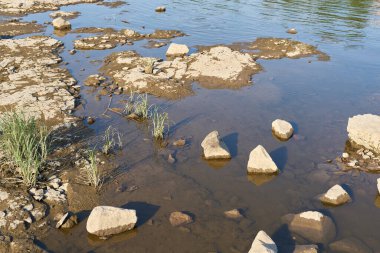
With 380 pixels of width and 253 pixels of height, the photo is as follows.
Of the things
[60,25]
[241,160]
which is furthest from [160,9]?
[241,160]

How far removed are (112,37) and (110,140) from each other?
11.6 meters

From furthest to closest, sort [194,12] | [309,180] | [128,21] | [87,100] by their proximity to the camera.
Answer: [194,12]
[128,21]
[87,100]
[309,180]

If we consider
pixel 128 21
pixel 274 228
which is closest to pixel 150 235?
pixel 274 228

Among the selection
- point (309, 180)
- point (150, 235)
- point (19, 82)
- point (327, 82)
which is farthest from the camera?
point (327, 82)

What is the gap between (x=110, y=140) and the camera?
9859mm

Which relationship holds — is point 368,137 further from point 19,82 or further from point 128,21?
point 128,21

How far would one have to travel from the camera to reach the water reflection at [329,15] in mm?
21312

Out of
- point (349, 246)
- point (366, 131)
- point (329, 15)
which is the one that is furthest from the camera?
point (329, 15)

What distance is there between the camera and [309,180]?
831 centimetres

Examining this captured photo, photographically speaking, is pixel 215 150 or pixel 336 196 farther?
pixel 215 150

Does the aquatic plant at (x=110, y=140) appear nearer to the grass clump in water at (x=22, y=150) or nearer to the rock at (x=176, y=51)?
the grass clump in water at (x=22, y=150)

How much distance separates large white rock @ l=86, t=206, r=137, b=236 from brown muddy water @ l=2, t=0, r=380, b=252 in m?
0.16

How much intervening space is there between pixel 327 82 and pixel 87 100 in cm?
941

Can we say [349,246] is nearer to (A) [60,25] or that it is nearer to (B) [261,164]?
(B) [261,164]
